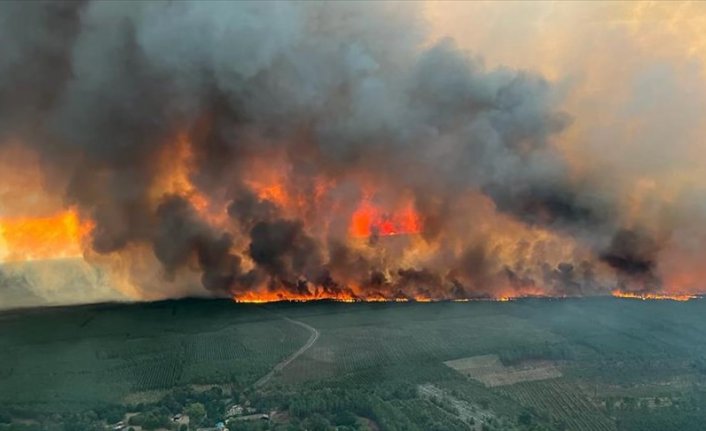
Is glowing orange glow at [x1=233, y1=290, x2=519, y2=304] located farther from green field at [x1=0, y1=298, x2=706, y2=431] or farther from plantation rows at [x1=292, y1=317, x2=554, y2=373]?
plantation rows at [x1=292, y1=317, x2=554, y2=373]

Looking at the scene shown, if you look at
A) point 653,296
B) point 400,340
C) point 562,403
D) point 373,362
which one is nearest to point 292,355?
point 373,362

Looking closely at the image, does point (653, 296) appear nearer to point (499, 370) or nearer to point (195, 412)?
point (499, 370)

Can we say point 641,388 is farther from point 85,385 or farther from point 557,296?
point 85,385

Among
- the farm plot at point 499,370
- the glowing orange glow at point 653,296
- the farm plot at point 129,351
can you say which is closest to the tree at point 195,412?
the farm plot at point 129,351

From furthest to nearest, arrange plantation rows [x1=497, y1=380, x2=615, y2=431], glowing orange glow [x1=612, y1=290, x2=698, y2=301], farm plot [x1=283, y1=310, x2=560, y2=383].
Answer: glowing orange glow [x1=612, y1=290, x2=698, y2=301] → farm plot [x1=283, y1=310, x2=560, y2=383] → plantation rows [x1=497, y1=380, x2=615, y2=431]

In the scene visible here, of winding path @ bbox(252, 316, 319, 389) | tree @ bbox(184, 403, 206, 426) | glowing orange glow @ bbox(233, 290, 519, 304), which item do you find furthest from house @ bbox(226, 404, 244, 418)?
glowing orange glow @ bbox(233, 290, 519, 304)
